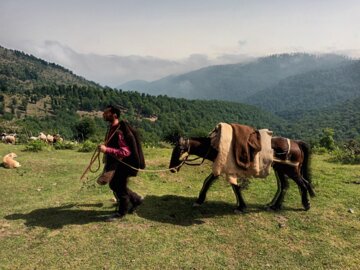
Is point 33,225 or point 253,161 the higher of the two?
point 253,161

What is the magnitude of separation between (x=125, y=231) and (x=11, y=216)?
2.89 m

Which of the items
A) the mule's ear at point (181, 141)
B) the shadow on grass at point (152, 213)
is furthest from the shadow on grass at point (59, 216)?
the mule's ear at point (181, 141)

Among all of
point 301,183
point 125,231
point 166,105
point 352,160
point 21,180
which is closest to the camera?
point 125,231

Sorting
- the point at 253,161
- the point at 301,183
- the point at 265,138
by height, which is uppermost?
the point at 265,138

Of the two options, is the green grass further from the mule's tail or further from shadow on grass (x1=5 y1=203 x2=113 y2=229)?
the mule's tail

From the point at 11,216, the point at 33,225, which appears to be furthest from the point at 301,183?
the point at 11,216

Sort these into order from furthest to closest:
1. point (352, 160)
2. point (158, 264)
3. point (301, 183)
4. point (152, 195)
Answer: point (352, 160), point (152, 195), point (301, 183), point (158, 264)

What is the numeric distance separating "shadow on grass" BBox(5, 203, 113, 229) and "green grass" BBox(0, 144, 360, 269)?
2cm

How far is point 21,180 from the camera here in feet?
35.0

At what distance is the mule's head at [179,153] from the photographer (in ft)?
23.7

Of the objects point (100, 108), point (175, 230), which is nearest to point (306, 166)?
point (175, 230)

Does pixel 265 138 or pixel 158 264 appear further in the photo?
pixel 265 138

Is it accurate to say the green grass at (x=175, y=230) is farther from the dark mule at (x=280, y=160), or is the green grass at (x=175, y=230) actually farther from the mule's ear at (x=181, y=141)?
the mule's ear at (x=181, y=141)

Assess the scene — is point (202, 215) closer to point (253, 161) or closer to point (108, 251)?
point (253, 161)
